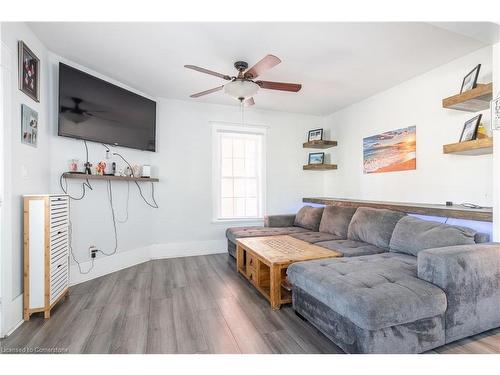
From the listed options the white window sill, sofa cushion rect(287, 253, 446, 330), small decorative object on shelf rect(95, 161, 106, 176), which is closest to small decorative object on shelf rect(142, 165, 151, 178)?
small decorative object on shelf rect(95, 161, 106, 176)

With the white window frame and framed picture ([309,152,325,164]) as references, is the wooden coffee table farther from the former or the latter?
framed picture ([309,152,325,164])

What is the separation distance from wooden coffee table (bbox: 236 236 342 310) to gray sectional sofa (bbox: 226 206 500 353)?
7.4 inches

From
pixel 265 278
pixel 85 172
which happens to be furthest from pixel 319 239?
pixel 85 172

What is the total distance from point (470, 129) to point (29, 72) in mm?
4295

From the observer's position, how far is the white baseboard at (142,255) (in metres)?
2.99

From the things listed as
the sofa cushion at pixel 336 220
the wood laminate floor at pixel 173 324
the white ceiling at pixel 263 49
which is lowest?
the wood laminate floor at pixel 173 324

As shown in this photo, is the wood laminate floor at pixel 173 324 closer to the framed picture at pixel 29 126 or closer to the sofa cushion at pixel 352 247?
the sofa cushion at pixel 352 247

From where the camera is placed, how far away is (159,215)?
399cm

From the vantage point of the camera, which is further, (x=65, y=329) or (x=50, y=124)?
(x=50, y=124)

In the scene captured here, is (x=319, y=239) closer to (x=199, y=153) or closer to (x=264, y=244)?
(x=264, y=244)

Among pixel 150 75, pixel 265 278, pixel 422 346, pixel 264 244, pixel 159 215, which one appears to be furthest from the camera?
pixel 159 215

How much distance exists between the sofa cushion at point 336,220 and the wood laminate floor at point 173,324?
1.49 metres

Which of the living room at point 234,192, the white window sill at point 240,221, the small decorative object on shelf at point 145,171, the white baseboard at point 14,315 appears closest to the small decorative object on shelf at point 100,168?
the living room at point 234,192
